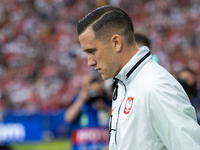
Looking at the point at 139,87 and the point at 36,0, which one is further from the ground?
the point at 36,0

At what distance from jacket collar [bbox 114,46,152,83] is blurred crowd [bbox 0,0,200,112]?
11.4 meters

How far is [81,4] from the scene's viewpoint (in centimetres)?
1725

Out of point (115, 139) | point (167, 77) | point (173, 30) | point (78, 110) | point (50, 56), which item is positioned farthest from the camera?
point (50, 56)

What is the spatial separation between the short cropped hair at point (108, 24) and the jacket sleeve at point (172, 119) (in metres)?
0.41

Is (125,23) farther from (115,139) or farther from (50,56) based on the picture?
(50,56)

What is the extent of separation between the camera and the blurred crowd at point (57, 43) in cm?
1383

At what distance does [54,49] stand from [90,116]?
1222 cm

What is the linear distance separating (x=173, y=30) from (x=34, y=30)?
284 inches

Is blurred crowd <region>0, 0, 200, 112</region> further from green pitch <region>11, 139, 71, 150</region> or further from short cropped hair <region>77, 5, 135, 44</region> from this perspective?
short cropped hair <region>77, 5, 135, 44</region>

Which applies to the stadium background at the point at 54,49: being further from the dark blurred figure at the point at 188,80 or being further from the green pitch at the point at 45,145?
the dark blurred figure at the point at 188,80

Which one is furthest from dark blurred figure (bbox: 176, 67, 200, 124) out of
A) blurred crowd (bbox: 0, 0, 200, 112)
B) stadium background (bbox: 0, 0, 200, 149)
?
blurred crowd (bbox: 0, 0, 200, 112)

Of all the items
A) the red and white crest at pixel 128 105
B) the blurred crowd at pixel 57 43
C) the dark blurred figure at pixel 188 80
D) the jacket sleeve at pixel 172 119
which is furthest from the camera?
the blurred crowd at pixel 57 43

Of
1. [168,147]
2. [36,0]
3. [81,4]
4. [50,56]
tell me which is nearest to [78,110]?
[168,147]

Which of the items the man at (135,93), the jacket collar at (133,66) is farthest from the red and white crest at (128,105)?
the jacket collar at (133,66)
